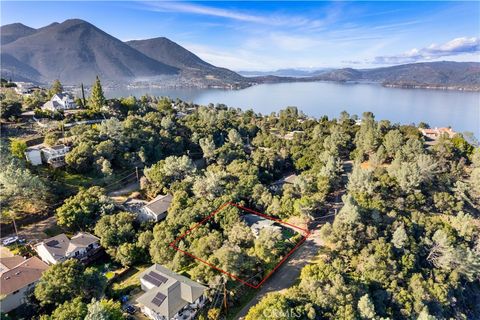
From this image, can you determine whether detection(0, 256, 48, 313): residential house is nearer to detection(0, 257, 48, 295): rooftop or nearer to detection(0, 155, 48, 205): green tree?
detection(0, 257, 48, 295): rooftop

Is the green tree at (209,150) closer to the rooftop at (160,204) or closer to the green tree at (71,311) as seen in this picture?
the rooftop at (160,204)

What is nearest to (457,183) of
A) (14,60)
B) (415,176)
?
(415,176)

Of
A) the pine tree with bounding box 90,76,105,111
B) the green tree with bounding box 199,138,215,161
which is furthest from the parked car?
the pine tree with bounding box 90,76,105,111

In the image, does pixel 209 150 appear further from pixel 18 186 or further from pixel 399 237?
pixel 399 237

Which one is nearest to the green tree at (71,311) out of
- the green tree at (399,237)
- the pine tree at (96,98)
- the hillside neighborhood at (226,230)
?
the hillside neighborhood at (226,230)

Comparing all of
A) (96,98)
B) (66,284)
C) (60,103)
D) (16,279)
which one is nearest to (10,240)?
(16,279)

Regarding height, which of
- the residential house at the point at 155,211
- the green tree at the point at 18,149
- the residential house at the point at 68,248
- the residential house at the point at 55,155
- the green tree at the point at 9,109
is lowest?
the residential house at the point at 68,248

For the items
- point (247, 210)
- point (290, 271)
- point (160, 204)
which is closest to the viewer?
point (290, 271)
